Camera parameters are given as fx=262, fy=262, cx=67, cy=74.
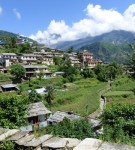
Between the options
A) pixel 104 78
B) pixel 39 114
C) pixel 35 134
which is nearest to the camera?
pixel 35 134

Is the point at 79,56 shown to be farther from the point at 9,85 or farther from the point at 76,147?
the point at 76,147

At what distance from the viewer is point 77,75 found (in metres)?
85.1

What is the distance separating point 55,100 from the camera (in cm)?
5481

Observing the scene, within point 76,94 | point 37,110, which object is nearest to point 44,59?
point 76,94

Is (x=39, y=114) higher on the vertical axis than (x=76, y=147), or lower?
lower

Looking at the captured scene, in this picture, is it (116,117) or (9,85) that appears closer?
(116,117)

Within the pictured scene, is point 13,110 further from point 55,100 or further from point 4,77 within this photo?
point 4,77

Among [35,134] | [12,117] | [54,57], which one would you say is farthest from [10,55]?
[35,134]

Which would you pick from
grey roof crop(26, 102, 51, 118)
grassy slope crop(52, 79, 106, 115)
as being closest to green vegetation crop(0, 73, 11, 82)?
grassy slope crop(52, 79, 106, 115)

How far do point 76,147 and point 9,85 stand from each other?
208 ft

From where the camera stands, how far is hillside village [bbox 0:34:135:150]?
17.0 ft

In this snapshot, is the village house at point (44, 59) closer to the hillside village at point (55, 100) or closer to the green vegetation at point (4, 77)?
the hillside village at point (55, 100)

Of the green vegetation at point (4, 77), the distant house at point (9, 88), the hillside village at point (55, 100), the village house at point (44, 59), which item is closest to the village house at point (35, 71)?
the hillside village at point (55, 100)

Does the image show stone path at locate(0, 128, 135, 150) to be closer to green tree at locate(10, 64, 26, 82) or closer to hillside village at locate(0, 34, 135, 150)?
hillside village at locate(0, 34, 135, 150)
